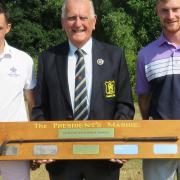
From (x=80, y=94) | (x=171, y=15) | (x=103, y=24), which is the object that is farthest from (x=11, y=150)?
(x=103, y=24)

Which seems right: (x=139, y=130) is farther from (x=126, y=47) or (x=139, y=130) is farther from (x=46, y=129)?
(x=126, y=47)

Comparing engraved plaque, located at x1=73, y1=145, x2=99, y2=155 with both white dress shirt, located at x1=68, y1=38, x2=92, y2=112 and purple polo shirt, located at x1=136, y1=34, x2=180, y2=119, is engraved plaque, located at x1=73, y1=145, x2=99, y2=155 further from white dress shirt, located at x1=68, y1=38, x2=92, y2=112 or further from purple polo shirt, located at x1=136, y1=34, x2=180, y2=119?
purple polo shirt, located at x1=136, y1=34, x2=180, y2=119

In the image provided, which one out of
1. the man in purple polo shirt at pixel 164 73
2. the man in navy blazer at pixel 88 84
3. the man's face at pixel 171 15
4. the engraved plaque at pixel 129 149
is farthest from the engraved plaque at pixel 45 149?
the man's face at pixel 171 15

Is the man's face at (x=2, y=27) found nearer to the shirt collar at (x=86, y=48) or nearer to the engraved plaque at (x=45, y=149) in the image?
the shirt collar at (x=86, y=48)

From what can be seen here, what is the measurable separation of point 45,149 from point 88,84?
0.60 m

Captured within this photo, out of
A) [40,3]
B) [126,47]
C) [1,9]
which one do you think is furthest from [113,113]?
[40,3]

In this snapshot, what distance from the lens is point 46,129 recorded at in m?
3.87

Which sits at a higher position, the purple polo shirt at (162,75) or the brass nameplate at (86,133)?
the purple polo shirt at (162,75)

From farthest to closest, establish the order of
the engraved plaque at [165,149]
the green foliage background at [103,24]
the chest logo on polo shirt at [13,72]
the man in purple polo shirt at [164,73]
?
the green foliage background at [103,24] → the chest logo on polo shirt at [13,72] → the man in purple polo shirt at [164,73] → the engraved plaque at [165,149]

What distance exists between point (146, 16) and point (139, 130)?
26.9 meters

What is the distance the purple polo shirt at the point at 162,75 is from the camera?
3939 mm

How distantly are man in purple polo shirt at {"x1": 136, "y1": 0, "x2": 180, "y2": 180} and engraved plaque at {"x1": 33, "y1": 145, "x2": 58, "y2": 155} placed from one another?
75 centimetres

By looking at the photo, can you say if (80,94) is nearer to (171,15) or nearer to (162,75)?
(162,75)

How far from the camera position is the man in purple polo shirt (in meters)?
3.95
